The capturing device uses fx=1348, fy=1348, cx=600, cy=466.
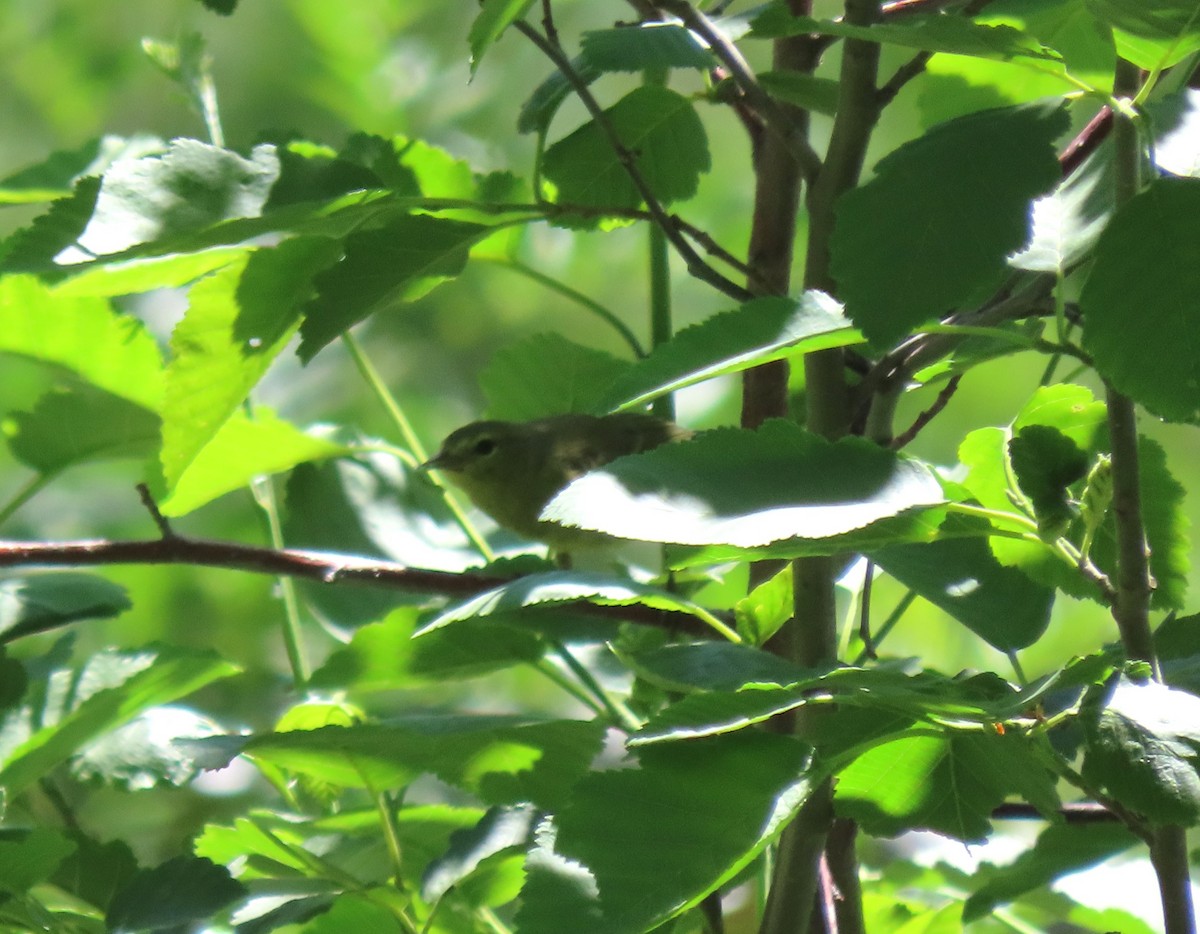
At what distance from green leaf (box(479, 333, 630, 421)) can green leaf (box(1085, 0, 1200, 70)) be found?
66 centimetres

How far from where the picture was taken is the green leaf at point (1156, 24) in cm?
52

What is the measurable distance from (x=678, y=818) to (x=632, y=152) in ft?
1.52

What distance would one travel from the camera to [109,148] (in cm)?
111

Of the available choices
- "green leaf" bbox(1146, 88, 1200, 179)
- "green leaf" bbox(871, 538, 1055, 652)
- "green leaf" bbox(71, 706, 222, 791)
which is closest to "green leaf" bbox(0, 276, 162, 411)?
"green leaf" bbox(71, 706, 222, 791)

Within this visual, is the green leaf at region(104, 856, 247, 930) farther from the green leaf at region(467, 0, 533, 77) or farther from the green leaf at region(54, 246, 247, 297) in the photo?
the green leaf at region(467, 0, 533, 77)

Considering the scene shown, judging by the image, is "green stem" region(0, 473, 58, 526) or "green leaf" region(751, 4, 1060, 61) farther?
"green stem" region(0, 473, 58, 526)

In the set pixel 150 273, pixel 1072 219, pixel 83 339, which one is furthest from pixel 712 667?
pixel 83 339

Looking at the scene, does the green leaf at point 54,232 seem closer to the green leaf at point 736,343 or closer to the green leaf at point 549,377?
the green leaf at point 736,343

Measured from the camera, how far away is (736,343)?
593 millimetres

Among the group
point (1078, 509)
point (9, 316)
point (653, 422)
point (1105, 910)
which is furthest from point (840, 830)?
point (653, 422)

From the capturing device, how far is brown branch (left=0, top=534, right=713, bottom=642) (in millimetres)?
854

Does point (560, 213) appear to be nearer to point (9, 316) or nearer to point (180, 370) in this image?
point (180, 370)

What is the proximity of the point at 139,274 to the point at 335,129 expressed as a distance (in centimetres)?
259

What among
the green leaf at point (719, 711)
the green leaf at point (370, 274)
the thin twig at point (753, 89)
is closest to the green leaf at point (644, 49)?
the thin twig at point (753, 89)
